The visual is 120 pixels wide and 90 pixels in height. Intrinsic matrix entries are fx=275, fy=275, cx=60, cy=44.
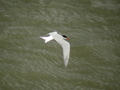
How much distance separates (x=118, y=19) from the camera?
6.12m

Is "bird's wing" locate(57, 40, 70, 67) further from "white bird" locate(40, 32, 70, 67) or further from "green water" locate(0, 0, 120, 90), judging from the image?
"green water" locate(0, 0, 120, 90)

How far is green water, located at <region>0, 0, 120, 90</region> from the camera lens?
478 centimetres

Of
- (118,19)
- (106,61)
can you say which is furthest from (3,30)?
(118,19)

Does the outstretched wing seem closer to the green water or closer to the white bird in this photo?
the white bird

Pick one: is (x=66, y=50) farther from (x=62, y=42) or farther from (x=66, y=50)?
(x=62, y=42)

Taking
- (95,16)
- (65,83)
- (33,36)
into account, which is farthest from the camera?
(95,16)

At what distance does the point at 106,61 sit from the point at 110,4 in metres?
1.78

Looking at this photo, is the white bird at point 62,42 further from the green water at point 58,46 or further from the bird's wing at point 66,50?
the green water at point 58,46

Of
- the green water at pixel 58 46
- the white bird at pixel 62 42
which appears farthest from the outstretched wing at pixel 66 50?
the green water at pixel 58 46

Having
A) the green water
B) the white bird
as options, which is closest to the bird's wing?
the white bird

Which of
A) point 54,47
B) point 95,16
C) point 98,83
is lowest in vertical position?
point 98,83

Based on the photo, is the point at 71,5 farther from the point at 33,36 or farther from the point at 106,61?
the point at 106,61

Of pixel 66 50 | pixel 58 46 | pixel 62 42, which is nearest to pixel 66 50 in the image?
pixel 66 50

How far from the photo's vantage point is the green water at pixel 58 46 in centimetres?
478
